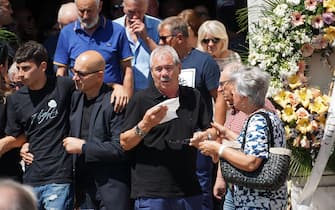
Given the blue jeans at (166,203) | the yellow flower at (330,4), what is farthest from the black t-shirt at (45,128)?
the yellow flower at (330,4)

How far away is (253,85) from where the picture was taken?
17.8 feet

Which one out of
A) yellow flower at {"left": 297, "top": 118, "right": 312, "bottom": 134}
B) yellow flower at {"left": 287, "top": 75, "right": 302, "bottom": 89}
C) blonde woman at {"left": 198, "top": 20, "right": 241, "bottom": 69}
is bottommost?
yellow flower at {"left": 297, "top": 118, "right": 312, "bottom": 134}

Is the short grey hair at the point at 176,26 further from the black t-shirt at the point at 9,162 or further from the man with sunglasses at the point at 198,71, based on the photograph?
the black t-shirt at the point at 9,162

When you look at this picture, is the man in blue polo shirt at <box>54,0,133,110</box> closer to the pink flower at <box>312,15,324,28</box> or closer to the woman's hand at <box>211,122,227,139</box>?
the woman's hand at <box>211,122,227,139</box>

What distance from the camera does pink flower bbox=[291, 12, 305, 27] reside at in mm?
6816

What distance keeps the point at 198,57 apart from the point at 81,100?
1.09m

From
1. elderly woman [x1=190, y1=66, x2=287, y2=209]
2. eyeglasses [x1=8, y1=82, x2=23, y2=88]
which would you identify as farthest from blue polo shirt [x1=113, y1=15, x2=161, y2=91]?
elderly woman [x1=190, y1=66, x2=287, y2=209]

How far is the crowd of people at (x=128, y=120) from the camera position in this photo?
5.62 meters

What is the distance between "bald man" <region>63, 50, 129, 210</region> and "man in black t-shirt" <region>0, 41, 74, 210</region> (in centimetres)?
10

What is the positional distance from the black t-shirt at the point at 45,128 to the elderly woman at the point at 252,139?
1.20m

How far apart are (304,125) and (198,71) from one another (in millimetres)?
927

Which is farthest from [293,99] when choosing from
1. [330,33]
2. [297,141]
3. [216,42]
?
[216,42]

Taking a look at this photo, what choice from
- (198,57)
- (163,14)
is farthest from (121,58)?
(163,14)

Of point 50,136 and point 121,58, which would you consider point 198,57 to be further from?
point 50,136
